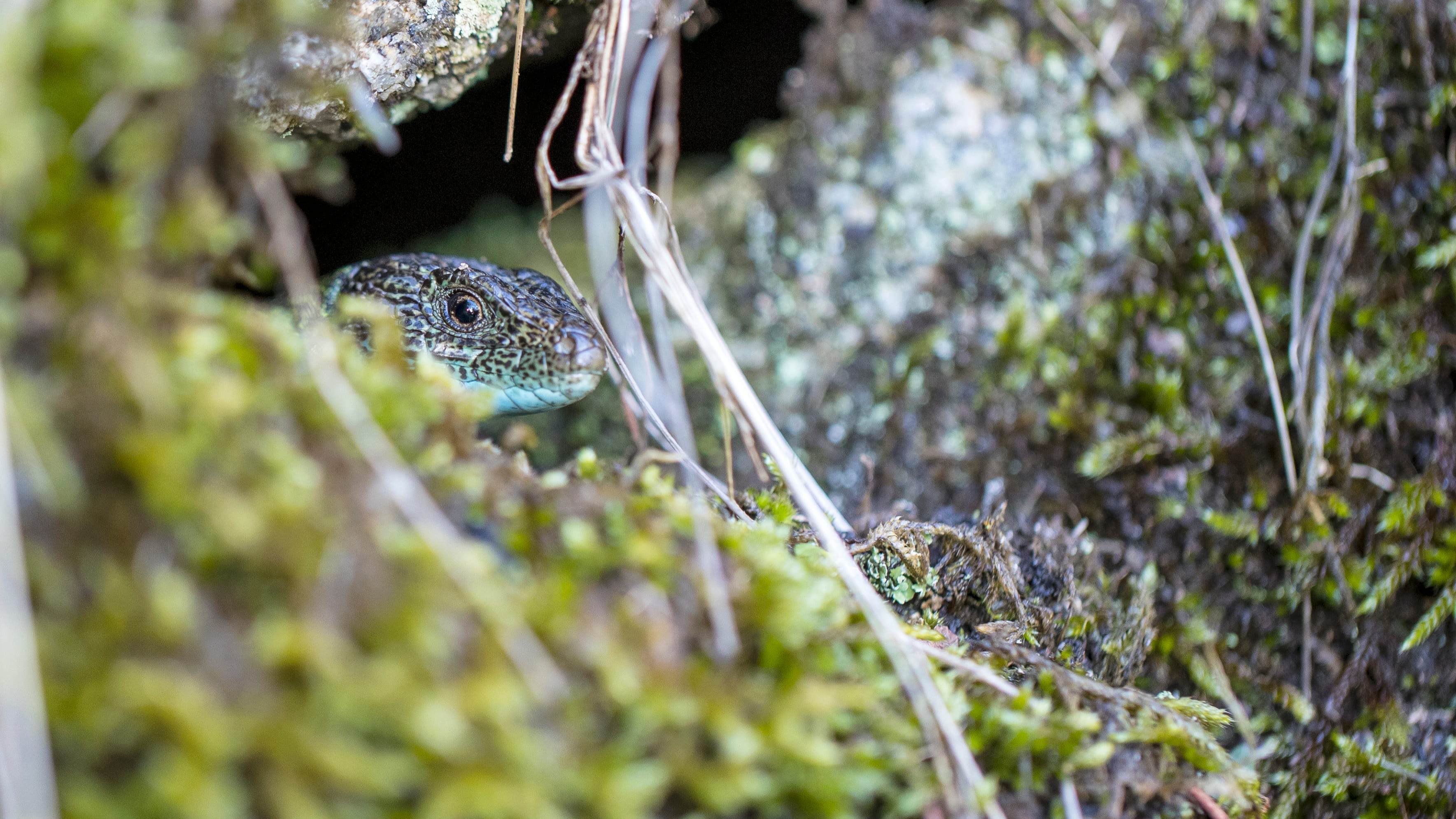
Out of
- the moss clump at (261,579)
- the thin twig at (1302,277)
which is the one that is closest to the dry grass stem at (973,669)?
the moss clump at (261,579)

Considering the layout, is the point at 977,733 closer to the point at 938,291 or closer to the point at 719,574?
the point at 719,574

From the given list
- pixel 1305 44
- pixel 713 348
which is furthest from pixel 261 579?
pixel 1305 44

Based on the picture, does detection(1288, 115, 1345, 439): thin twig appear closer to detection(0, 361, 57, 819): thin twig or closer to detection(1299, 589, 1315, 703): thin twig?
detection(1299, 589, 1315, 703): thin twig

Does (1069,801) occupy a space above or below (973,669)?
below

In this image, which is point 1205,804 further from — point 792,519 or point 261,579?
point 261,579

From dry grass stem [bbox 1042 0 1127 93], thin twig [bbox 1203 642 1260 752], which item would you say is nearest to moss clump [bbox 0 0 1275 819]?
thin twig [bbox 1203 642 1260 752]

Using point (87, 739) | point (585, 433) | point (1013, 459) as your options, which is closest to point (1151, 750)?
point (87, 739)
